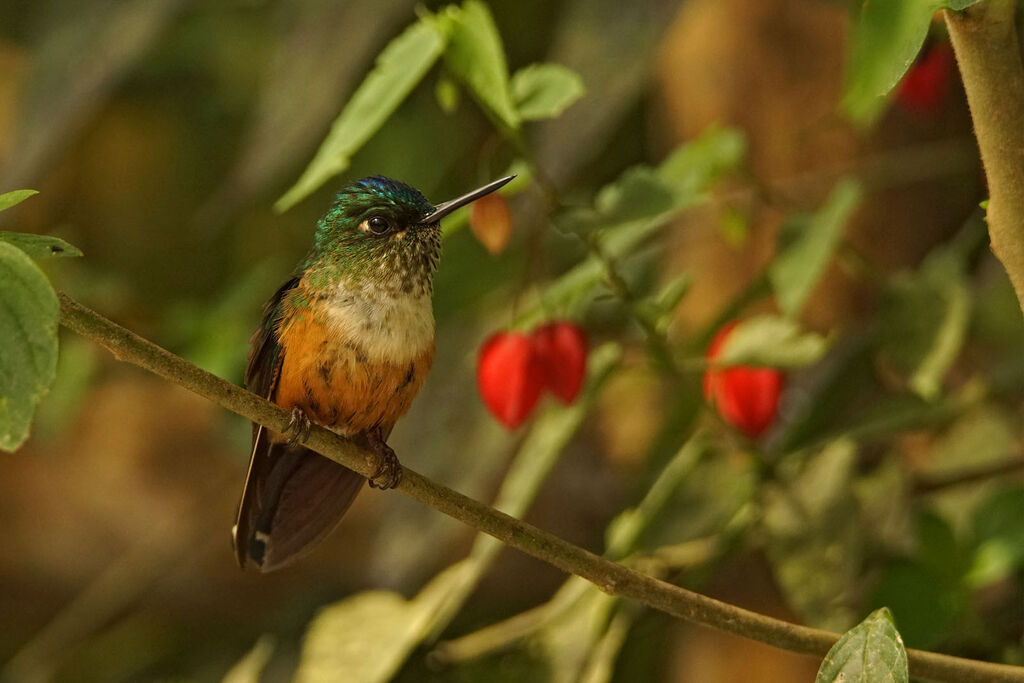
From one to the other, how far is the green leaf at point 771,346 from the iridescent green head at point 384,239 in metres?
0.35

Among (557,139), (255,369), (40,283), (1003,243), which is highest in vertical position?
(557,139)

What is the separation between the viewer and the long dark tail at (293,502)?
1.16 meters

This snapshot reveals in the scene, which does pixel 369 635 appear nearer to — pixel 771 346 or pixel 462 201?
pixel 771 346

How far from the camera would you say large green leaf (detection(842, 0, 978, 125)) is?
74cm

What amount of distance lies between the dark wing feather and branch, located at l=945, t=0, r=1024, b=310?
620 millimetres

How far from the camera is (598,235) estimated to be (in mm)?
1193

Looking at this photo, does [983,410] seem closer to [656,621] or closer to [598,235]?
[656,621]

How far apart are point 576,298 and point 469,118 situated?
0.93m

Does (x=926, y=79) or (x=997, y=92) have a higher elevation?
(x=926, y=79)

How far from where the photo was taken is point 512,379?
46.9 inches

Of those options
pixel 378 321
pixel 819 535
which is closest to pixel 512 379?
pixel 378 321

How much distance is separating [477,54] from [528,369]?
1.00ft

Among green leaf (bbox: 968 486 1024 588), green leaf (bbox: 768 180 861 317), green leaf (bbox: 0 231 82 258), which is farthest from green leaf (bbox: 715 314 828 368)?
green leaf (bbox: 0 231 82 258)

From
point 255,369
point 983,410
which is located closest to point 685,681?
point 983,410
